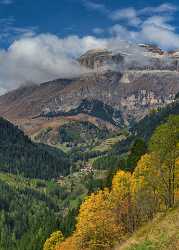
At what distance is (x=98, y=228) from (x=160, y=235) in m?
26.7

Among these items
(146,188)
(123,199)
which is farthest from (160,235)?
(123,199)

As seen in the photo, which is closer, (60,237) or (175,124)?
(175,124)

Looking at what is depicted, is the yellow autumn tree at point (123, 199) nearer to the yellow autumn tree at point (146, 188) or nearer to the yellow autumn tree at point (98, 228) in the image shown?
the yellow autumn tree at point (146, 188)

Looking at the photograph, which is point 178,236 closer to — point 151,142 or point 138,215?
point 151,142

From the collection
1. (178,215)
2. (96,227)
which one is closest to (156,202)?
(96,227)

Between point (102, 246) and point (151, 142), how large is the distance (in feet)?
64.9

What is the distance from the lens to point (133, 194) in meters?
89.4

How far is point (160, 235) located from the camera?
5862 centimetres

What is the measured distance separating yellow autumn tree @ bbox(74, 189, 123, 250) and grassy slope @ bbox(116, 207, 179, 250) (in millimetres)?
16721

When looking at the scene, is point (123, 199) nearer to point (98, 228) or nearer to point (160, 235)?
point (98, 228)

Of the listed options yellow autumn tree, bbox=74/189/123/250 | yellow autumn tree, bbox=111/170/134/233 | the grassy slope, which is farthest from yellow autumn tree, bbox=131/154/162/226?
the grassy slope

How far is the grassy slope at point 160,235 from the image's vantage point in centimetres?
5416

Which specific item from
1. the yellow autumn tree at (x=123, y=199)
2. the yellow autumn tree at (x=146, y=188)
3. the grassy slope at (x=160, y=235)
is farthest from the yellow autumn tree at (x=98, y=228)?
the grassy slope at (x=160, y=235)

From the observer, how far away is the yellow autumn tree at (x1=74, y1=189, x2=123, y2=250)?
8351cm
